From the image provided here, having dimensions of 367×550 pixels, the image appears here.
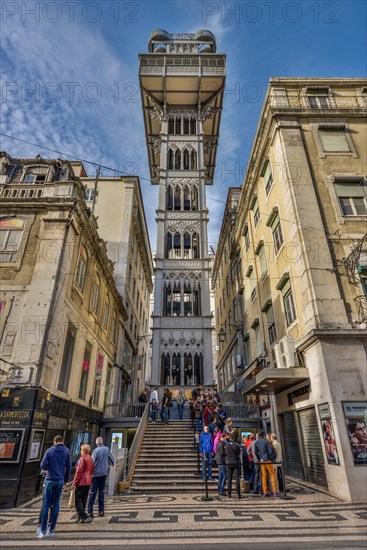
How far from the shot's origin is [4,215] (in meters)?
13.4

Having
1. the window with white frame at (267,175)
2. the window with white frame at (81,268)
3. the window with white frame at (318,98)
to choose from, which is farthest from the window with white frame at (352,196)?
the window with white frame at (81,268)

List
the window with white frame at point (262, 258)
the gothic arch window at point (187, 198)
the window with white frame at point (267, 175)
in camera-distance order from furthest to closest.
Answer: the gothic arch window at point (187, 198) < the window with white frame at point (262, 258) < the window with white frame at point (267, 175)

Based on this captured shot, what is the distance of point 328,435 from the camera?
9.91 m

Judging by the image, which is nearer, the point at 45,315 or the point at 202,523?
the point at 202,523

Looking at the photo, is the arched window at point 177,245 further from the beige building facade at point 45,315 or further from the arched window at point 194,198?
the beige building facade at point 45,315

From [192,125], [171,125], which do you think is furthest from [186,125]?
[171,125]

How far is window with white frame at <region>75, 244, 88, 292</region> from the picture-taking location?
1458cm

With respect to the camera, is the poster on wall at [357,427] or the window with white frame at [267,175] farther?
the window with white frame at [267,175]

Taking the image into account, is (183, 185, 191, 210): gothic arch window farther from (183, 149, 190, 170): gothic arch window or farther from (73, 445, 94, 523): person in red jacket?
(73, 445, 94, 523): person in red jacket

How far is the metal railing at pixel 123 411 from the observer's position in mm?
18984

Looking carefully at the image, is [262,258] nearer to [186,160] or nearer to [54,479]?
[54,479]

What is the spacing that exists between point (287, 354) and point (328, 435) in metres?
3.17

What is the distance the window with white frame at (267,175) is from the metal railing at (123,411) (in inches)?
581

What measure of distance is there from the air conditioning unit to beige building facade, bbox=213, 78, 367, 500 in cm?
4
